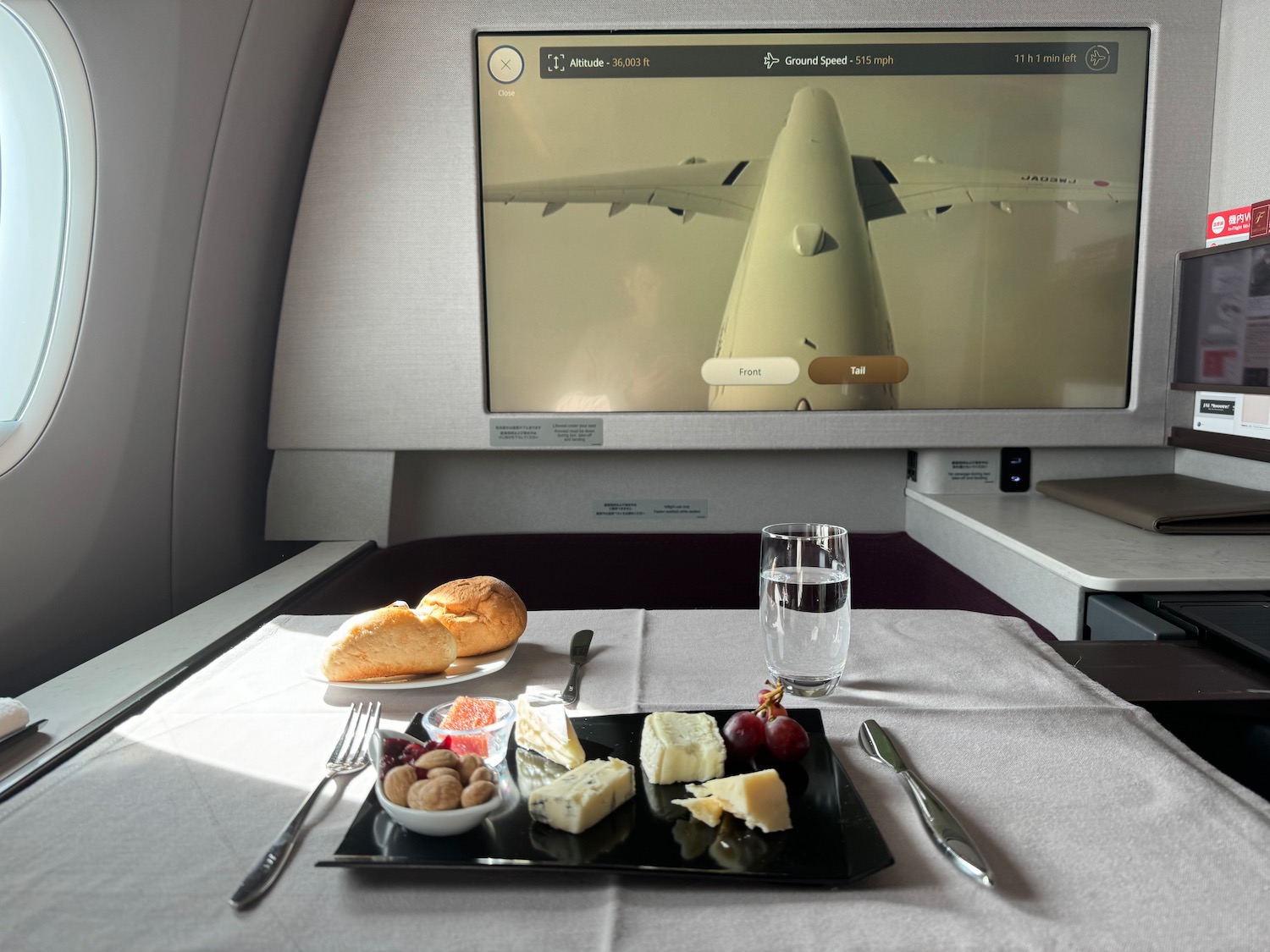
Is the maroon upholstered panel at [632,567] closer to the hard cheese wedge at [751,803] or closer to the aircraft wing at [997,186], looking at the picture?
the aircraft wing at [997,186]

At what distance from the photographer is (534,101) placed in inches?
74.1

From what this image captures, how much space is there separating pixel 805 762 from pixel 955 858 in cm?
15

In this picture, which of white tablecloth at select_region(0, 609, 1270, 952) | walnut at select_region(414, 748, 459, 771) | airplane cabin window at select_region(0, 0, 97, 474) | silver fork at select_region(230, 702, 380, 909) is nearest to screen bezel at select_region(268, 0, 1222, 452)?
airplane cabin window at select_region(0, 0, 97, 474)

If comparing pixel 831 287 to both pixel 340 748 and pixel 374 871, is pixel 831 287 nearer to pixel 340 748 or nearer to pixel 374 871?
pixel 340 748

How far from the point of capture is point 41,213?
1.38 m

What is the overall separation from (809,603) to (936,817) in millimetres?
248

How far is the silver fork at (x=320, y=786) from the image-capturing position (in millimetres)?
538

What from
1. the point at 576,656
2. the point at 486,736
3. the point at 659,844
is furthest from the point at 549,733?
the point at 576,656

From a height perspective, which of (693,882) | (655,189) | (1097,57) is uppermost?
(1097,57)

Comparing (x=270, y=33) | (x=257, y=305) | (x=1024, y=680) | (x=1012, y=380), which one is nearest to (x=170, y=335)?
(x=257, y=305)

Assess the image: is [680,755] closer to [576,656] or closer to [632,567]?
[576,656]

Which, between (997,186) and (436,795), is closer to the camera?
(436,795)

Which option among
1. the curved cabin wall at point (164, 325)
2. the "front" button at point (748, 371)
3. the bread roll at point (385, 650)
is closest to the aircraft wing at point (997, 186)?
the "front" button at point (748, 371)

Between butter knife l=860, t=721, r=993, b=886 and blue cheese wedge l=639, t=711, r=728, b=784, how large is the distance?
13cm
